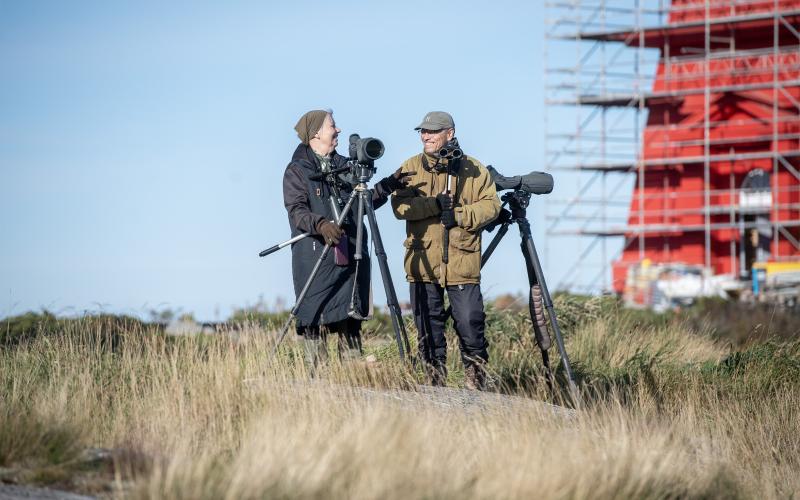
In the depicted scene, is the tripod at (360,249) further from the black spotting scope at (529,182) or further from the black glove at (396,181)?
the black spotting scope at (529,182)

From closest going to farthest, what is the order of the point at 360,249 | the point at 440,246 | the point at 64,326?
1. the point at 360,249
2. the point at 440,246
3. the point at 64,326

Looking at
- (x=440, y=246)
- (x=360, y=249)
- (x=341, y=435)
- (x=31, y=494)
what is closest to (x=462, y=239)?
(x=440, y=246)

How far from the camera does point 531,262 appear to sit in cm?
828

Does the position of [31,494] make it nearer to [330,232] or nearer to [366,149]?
[330,232]

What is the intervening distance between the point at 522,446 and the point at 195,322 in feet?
21.5

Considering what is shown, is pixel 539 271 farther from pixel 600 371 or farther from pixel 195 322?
pixel 195 322

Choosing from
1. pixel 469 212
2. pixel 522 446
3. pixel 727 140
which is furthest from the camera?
pixel 727 140

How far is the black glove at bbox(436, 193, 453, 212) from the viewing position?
Result: 778 centimetres

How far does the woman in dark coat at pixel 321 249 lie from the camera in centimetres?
778

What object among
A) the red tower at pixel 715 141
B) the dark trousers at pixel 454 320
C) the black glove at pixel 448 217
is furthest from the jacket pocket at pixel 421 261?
the red tower at pixel 715 141

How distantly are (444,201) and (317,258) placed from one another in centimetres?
90

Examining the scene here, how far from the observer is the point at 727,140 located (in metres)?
38.7

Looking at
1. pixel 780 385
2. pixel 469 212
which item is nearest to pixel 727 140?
pixel 780 385

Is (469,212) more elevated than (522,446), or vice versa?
(469,212)
